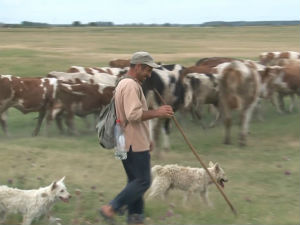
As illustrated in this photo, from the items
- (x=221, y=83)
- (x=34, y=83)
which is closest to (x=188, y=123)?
(x=221, y=83)

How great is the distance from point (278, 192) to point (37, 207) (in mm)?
3484

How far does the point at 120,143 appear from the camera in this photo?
230 inches

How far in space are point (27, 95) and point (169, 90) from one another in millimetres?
4075

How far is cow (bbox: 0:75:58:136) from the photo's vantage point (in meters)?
13.5

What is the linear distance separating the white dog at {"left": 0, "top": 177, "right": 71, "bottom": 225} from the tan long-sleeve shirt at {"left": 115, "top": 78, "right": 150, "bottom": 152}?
1.21 meters

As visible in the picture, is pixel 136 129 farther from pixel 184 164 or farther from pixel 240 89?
pixel 240 89

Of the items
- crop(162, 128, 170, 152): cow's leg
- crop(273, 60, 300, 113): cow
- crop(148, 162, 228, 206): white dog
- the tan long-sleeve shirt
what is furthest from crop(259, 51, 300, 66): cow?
the tan long-sleeve shirt

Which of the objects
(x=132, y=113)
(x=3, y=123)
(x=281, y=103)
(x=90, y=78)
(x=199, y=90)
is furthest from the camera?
(x=281, y=103)

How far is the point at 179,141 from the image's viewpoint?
39.3 ft

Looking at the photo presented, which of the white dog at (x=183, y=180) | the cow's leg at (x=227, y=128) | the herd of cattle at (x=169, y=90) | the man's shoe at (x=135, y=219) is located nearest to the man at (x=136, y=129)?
the man's shoe at (x=135, y=219)

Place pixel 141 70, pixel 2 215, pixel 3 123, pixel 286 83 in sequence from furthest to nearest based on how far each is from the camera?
pixel 286 83, pixel 3 123, pixel 2 215, pixel 141 70

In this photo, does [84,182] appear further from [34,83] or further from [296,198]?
[34,83]

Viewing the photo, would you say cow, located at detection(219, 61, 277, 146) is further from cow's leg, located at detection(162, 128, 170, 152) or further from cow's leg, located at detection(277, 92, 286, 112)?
cow's leg, located at detection(277, 92, 286, 112)

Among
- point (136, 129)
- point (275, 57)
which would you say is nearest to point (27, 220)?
point (136, 129)
